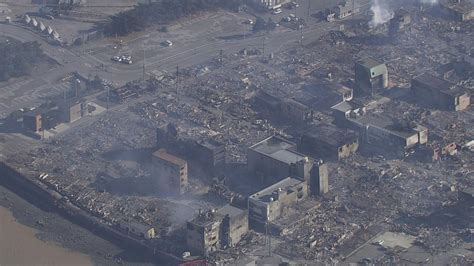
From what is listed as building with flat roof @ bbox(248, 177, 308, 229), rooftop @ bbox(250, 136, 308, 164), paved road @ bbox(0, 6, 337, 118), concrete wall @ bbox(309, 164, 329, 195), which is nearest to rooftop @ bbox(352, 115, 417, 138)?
rooftop @ bbox(250, 136, 308, 164)

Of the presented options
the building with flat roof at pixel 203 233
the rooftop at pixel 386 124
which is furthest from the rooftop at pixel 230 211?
the rooftop at pixel 386 124

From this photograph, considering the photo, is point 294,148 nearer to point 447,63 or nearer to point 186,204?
point 186,204

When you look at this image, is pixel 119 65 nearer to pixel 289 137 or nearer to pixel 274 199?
pixel 289 137

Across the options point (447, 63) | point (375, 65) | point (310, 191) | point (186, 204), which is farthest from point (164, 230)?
point (447, 63)

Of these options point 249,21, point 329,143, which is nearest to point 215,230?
point 329,143

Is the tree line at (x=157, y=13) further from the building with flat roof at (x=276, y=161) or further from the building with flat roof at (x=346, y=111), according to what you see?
the building with flat roof at (x=276, y=161)
